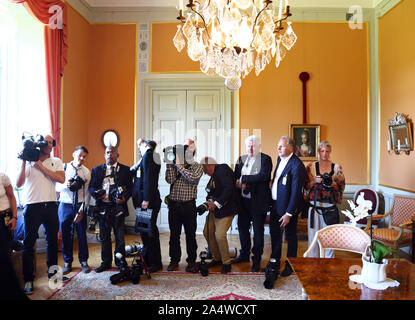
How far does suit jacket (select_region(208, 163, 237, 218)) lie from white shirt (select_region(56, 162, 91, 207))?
1511 mm

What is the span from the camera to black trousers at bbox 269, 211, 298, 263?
11.2ft

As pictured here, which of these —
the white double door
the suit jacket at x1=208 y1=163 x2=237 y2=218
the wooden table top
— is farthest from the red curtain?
the wooden table top

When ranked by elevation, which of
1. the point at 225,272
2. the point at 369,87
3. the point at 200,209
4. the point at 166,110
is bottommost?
the point at 225,272

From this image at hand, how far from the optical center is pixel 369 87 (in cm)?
541

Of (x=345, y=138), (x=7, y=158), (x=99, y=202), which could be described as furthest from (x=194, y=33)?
(x=345, y=138)

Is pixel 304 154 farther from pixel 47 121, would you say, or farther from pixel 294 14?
pixel 47 121

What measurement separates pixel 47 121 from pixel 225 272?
10.4 ft

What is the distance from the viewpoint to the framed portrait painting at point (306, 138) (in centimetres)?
543

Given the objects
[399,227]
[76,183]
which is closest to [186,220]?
[76,183]

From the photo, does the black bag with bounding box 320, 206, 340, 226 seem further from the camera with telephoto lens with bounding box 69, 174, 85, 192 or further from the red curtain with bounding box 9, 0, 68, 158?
the red curtain with bounding box 9, 0, 68, 158

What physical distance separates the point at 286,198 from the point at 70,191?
2.49 meters

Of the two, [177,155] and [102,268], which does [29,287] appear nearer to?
[102,268]

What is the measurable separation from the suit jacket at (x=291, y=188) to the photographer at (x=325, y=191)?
15 centimetres

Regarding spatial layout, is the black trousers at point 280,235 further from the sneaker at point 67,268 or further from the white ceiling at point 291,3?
the white ceiling at point 291,3
